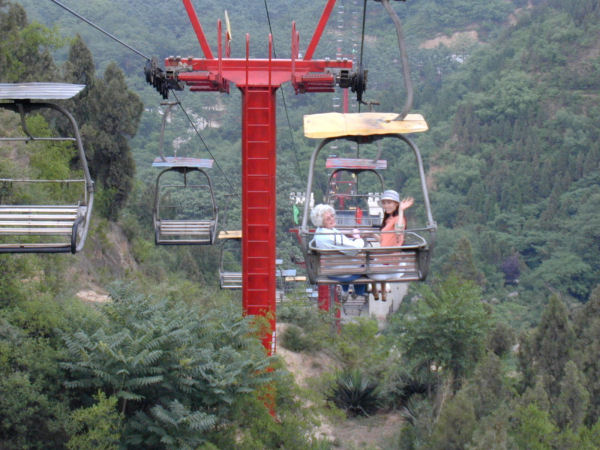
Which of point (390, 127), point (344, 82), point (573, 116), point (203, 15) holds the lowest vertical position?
Result: point (390, 127)

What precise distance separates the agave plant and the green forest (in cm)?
2

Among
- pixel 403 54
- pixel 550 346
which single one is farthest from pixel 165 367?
pixel 550 346

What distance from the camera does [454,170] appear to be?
5584 centimetres

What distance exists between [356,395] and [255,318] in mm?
4473

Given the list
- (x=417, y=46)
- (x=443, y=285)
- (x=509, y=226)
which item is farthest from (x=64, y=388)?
(x=417, y=46)

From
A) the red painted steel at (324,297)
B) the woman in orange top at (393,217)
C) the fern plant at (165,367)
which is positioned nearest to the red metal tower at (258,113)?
the fern plant at (165,367)

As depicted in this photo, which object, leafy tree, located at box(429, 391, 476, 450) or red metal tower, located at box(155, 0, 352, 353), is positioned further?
red metal tower, located at box(155, 0, 352, 353)

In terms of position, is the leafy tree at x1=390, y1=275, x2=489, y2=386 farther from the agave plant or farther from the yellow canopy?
the yellow canopy

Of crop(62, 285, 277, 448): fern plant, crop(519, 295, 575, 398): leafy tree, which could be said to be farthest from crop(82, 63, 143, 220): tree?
crop(62, 285, 277, 448): fern plant

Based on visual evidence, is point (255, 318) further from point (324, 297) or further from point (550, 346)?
point (324, 297)

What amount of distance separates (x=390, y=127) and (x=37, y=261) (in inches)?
317

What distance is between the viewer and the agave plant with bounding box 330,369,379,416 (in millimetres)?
12992

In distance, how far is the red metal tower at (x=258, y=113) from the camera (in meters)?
9.12

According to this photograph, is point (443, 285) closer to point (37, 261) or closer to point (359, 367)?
point (359, 367)
